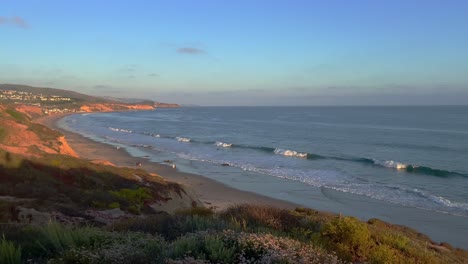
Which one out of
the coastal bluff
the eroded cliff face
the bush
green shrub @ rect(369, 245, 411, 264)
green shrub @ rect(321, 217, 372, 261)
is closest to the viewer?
green shrub @ rect(369, 245, 411, 264)

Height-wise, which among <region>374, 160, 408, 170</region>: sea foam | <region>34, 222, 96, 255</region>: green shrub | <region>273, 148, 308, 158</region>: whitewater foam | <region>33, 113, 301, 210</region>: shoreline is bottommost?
<region>33, 113, 301, 210</region>: shoreline

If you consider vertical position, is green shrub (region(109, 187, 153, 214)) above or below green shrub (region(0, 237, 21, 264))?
below

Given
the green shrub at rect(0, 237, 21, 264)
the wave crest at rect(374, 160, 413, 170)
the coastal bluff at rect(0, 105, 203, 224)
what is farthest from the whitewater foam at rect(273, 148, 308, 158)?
the green shrub at rect(0, 237, 21, 264)

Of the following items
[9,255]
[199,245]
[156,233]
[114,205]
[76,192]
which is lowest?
[114,205]

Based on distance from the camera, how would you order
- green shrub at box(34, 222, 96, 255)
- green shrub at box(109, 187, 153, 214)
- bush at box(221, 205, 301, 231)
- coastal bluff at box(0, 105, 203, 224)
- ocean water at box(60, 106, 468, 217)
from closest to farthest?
green shrub at box(34, 222, 96, 255)
bush at box(221, 205, 301, 231)
coastal bluff at box(0, 105, 203, 224)
green shrub at box(109, 187, 153, 214)
ocean water at box(60, 106, 468, 217)

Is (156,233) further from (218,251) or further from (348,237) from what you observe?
(348,237)

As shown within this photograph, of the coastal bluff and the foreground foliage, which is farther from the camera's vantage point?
the coastal bluff

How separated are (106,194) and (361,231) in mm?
12223

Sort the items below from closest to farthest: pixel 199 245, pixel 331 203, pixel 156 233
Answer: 1. pixel 199 245
2. pixel 156 233
3. pixel 331 203

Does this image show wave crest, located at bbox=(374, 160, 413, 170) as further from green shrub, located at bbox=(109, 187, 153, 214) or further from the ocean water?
green shrub, located at bbox=(109, 187, 153, 214)

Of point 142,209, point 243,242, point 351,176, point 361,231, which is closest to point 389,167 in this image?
point 351,176

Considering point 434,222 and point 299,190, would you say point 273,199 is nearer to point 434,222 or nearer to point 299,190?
point 299,190

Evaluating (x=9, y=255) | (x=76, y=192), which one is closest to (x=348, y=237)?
(x=9, y=255)

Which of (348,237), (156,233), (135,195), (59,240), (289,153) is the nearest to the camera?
(59,240)
